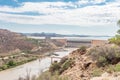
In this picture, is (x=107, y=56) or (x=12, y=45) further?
(x=12, y=45)

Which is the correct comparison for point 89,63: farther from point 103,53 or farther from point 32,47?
point 32,47

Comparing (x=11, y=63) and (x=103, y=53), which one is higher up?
(x=103, y=53)

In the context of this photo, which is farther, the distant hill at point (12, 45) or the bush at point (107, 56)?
the distant hill at point (12, 45)

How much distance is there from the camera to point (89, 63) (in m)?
9.63

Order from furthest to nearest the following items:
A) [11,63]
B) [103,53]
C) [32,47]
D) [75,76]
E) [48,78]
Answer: [32,47], [11,63], [103,53], [75,76], [48,78]

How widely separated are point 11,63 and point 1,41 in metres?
24.1

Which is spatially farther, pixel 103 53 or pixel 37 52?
pixel 37 52

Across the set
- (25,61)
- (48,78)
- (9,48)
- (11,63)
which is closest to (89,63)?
(48,78)

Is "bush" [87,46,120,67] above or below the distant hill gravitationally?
above

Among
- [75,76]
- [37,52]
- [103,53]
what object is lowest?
[37,52]

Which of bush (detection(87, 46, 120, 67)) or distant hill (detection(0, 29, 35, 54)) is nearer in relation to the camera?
bush (detection(87, 46, 120, 67))

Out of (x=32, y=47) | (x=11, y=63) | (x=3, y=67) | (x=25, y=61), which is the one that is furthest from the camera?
(x=32, y=47)

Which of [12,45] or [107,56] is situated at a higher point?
[107,56]

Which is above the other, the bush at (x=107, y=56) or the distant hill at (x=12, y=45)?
the bush at (x=107, y=56)
